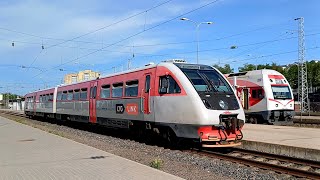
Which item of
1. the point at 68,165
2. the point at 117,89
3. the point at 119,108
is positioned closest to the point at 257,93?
the point at 117,89

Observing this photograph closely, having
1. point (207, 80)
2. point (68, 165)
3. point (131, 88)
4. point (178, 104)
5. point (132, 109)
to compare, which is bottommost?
point (68, 165)

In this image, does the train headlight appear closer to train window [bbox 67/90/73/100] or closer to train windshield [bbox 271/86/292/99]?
train windshield [bbox 271/86/292/99]

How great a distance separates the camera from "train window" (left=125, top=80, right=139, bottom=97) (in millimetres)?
15940

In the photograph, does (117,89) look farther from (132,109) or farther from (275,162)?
(275,162)

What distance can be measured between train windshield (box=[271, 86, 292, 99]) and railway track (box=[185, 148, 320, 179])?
1295cm

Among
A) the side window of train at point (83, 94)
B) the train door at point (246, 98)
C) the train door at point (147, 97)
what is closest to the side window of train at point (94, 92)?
the side window of train at point (83, 94)

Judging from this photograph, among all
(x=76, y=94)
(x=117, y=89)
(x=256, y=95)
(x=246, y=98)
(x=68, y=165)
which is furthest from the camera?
(x=246, y=98)

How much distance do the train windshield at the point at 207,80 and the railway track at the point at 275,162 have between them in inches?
83.8

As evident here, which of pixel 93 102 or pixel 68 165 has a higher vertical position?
pixel 93 102

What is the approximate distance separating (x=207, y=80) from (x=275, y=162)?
375 centimetres

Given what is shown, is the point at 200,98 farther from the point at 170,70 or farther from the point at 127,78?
the point at 127,78

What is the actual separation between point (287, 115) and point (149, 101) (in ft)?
46.4

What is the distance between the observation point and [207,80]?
44.0 feet

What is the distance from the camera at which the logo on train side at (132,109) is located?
620 inches
